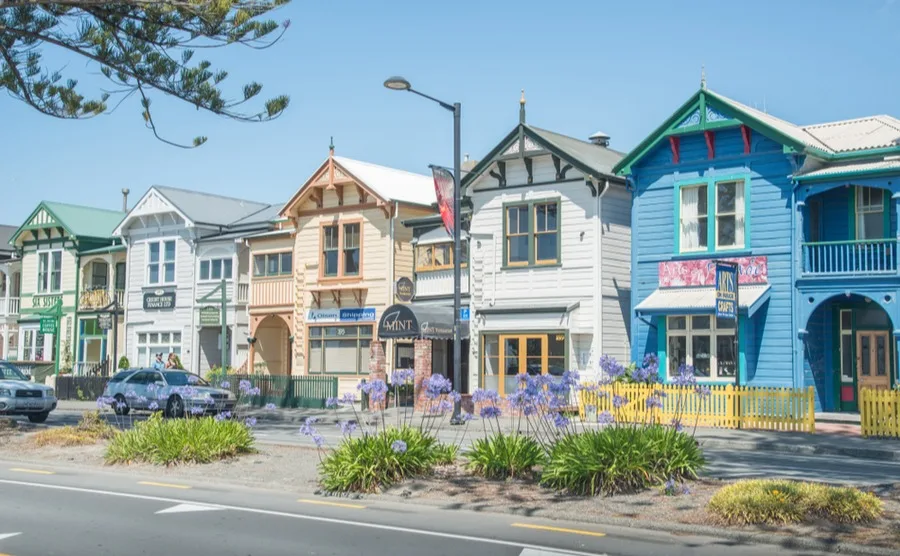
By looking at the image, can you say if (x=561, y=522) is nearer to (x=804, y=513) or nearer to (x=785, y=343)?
(x=804, y=513)

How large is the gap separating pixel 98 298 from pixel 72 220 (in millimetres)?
4567

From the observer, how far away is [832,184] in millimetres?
25516

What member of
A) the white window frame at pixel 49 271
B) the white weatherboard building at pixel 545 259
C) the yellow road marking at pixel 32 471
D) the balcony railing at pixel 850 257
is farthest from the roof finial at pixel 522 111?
the white window frame at pixel 49 271

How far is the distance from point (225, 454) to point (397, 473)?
4.22 m

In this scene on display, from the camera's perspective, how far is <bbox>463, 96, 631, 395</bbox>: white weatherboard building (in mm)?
29938

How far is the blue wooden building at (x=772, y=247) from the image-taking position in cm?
2556

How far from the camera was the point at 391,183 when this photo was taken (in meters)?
37.4

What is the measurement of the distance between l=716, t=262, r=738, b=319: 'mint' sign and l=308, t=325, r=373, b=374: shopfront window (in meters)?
14.9

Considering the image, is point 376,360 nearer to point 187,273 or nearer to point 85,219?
point 187,273

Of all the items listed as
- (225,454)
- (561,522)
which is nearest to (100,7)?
(225,454)

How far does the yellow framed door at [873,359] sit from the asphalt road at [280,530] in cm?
1779

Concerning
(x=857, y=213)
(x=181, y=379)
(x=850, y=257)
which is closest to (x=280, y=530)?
(x=850, y=257)

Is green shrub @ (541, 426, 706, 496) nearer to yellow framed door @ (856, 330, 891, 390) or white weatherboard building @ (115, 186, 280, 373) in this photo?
yellow framed door @ (856, 330, 891, 390)

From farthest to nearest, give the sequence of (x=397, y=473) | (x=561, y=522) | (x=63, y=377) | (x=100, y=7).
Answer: (x=63, y=377), (x=100, y=7), (x=397, y=473), (x=561, y=522)
